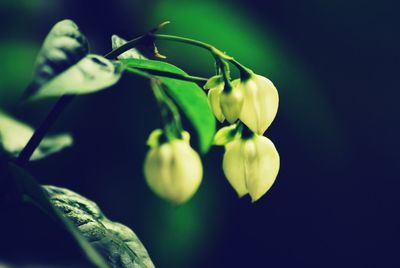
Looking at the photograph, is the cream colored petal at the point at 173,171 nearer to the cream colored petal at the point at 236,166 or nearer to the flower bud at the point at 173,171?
the flower bud at the point at 173,171

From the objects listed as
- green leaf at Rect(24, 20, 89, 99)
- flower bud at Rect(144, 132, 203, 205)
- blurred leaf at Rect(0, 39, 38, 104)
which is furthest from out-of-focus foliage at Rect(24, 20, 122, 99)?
blurred leaf at Rect(0, 39, 38, 104)

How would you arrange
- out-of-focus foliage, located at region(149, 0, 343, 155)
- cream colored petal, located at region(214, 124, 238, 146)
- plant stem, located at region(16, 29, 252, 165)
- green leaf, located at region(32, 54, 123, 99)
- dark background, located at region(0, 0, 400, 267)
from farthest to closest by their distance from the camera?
1. out-of-focus foliage, located at region(149, 0, 343, 155)
2. dark background, located at region(0, 0, 400, 267)
3. cream colored petal, located at region(214, 124, 238, 146)
4. plant stem, located at region(16, 29, 252, 165)
5. green leaf, located at region(32, 54, 123, 99)

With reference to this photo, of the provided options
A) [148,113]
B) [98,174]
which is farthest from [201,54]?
[98,174]

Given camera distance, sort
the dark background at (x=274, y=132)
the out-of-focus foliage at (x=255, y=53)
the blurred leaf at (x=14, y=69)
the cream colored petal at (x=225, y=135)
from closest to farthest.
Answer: the cream colored petal at (x=225, y=135) < the blurred leaf at (x=14, y=69) < the dark background at (x=274, y=132) < the out-of-focus foliage at (x=255, y=53)

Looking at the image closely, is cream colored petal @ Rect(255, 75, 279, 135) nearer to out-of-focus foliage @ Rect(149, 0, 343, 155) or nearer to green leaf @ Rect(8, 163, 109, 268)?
green leaf @ Rect(8, 163, 109, 268)

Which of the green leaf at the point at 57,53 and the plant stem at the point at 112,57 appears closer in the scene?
the green leaf at the point at 57,53

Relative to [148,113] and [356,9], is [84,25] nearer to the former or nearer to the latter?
[148,113]

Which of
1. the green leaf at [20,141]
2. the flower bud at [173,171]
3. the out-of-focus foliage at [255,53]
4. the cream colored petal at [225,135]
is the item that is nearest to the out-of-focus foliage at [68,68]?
the flower bud at [173,171]
